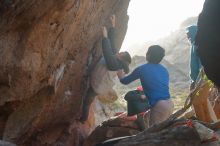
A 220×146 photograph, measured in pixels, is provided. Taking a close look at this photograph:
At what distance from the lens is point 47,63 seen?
12.5 meters

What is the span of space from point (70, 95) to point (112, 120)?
174 cm

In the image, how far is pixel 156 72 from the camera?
13.5 meters

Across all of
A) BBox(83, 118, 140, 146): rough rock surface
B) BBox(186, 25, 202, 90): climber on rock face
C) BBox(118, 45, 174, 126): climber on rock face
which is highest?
BBox(186, 25, 202, 90): climber on rock face

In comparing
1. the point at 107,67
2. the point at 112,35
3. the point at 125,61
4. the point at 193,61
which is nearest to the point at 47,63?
the point at 107,67

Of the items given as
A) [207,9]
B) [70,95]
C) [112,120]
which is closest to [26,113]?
[70,95]

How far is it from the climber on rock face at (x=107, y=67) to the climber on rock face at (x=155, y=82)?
0.57m

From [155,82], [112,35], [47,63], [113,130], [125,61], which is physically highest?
[112,35]

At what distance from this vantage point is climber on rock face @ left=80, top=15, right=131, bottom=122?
13.7m

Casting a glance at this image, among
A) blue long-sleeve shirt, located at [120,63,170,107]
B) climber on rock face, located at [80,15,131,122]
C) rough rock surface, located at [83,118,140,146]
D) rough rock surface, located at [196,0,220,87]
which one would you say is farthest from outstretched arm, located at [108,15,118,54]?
rough rock surface, located at [196,0,220,87]

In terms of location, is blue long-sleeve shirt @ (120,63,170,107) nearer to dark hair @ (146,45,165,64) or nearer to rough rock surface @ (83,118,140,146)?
dark hair @ (146,45,165,64)

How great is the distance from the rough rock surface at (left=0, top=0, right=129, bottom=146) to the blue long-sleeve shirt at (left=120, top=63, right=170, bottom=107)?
214cm

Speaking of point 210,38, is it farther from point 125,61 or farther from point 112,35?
point 112,35

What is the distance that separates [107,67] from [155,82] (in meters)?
1.61

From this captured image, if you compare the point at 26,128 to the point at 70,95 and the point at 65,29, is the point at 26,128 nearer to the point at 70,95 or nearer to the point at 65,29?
the point at 70,95
